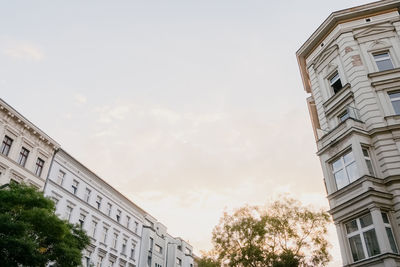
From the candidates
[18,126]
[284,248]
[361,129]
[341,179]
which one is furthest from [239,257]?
[18,126]

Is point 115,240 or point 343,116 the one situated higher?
point 115,240

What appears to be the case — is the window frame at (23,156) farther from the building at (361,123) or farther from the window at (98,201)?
the building at (361,123)

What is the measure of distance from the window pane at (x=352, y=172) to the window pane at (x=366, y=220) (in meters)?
1.83

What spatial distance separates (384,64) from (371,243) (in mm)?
10246

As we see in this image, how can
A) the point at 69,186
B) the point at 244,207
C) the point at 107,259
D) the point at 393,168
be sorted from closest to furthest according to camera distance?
the point at 393,168 → the point at 244,207 → the point at 69,186 → the point at 107,259

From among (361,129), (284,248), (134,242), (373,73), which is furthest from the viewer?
(134,242)

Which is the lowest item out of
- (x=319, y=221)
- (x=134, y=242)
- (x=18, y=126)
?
(x=319, y=221)

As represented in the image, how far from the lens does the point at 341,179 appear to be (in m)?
16.5

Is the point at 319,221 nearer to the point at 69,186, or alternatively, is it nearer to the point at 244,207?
the point at 244,207

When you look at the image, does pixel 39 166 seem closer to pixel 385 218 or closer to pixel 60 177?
pixel 60 177

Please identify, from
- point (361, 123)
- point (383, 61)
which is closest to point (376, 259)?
point (361, 123)

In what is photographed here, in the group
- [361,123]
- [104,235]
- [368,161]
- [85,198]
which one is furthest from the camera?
[104,235]

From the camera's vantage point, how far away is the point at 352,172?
1589cm

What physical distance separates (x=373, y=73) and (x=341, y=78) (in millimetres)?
1803
